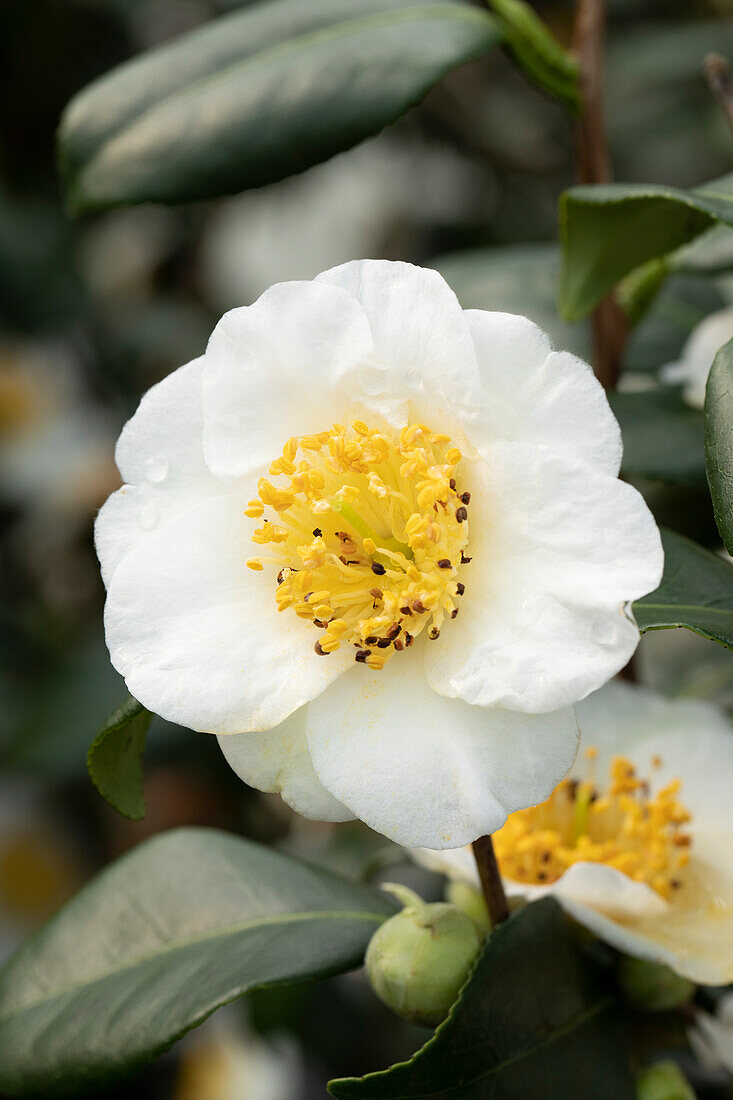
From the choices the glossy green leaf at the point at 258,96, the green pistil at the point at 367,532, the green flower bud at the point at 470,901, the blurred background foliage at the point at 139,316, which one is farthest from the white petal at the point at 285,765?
the blurred background foliage at the point at 139,316

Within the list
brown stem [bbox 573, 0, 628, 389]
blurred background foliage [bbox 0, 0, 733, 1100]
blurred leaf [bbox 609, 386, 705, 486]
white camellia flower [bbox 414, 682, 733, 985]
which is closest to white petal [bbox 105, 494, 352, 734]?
white camellia flower [bbox 414, 682, 733, 985]

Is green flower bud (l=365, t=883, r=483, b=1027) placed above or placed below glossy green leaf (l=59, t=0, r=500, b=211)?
below

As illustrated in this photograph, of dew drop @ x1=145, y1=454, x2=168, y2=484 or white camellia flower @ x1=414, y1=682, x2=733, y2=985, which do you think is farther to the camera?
white camellia flower @ x1=414, y1=682, x2=733, y2=985

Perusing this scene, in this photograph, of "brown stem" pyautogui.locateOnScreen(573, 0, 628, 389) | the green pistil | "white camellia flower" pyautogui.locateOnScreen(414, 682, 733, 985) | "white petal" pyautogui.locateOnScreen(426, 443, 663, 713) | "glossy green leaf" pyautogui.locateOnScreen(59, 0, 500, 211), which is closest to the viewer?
"white petal" pyautogui.locateOnScreen(426, 443, 663, 713)

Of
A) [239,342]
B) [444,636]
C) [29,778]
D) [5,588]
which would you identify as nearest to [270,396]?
→ [239,342]

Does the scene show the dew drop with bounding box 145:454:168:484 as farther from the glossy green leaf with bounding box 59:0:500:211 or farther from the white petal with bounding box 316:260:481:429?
the glossy green leaf with bounding box 59:0:500:211

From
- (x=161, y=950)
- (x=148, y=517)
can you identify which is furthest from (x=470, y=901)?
(x=148, y=517)
